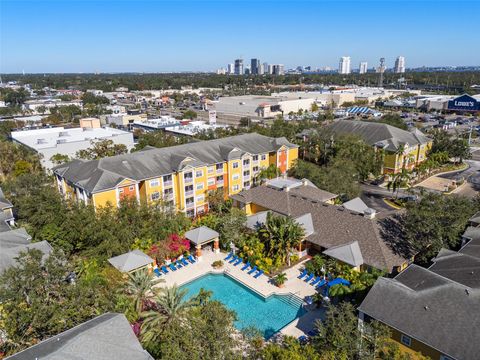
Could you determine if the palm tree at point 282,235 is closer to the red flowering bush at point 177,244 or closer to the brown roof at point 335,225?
the brown roof at point 335,225

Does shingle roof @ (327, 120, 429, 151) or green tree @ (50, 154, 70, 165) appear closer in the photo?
green tree @ (50, 154, 70, 165)

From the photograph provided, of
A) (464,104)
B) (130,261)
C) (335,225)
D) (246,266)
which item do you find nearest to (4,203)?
(130,261)

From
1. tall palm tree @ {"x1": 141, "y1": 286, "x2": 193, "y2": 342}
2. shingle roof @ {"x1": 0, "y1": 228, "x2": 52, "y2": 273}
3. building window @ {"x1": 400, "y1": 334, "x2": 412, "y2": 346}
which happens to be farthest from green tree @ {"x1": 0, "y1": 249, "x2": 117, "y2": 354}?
building window @ {"x1": 400, "y1": 334, "x2": 412, "y2": 346}

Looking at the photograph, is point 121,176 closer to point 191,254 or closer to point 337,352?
point 191,254

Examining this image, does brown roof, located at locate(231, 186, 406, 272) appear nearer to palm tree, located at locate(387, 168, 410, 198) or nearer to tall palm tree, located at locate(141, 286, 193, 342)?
tall palm tree, located at locate(141, 286, 193, 342)

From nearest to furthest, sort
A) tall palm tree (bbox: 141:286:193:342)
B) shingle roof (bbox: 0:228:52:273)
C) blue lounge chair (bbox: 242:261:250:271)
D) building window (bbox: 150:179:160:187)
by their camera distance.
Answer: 1. tall palm tree (bbox: 141:286:193:342)
2. shingle roof (bbox: 0:228:52:273)
3. blue lounge chair (bbox: 242:261:250:271)
4. building window (bbox: 150:179:160:187)

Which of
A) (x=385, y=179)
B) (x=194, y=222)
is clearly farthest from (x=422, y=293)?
(x=385, y=179)

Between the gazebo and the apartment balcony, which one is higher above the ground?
the apartment balcony

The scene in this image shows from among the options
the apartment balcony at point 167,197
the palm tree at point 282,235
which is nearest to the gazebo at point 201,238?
the palm tree at point 282,235
